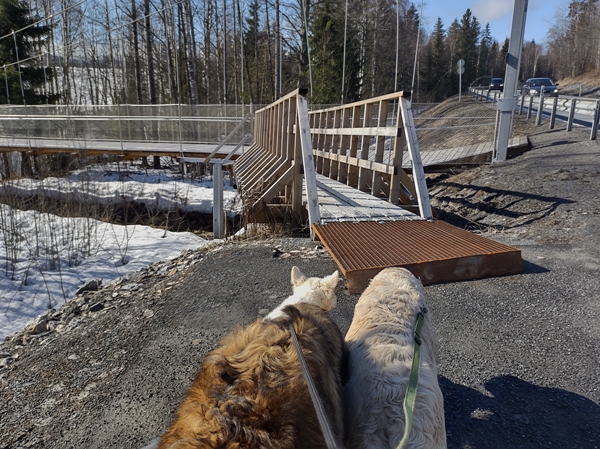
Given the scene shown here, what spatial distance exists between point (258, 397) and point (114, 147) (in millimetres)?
21560

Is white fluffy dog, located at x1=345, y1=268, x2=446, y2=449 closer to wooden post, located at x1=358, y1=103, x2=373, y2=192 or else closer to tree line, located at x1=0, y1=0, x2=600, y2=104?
wooden post, located at x1=358, y1=103, x2=373, y2=192

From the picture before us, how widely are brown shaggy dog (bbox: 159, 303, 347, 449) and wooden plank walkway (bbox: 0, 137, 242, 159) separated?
709 inches

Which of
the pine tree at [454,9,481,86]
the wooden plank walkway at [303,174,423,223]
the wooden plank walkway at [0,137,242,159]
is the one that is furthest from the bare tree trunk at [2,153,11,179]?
the pine tree at [454,9,481,86]

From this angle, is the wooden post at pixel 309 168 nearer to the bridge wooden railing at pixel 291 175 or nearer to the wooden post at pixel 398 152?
the bridge wooden railing at pixel 291 175

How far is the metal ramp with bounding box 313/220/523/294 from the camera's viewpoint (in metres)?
4.21

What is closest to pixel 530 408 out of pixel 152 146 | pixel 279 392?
pixel 279 392

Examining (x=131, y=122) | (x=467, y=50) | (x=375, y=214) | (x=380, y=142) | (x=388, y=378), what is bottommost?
(x=375, y=214)

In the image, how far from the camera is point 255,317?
411 cm

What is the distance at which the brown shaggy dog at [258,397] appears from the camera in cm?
118

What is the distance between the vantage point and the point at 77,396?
3246 millimetres

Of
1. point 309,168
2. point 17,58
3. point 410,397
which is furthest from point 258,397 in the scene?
point 17,58

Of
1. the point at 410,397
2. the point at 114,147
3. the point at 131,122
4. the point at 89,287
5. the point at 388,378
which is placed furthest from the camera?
A: the point at 131,122

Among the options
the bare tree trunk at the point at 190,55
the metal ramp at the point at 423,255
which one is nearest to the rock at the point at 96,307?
the metal ramp at the point at 423,255

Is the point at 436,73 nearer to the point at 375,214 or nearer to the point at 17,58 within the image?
the point at 17,58
